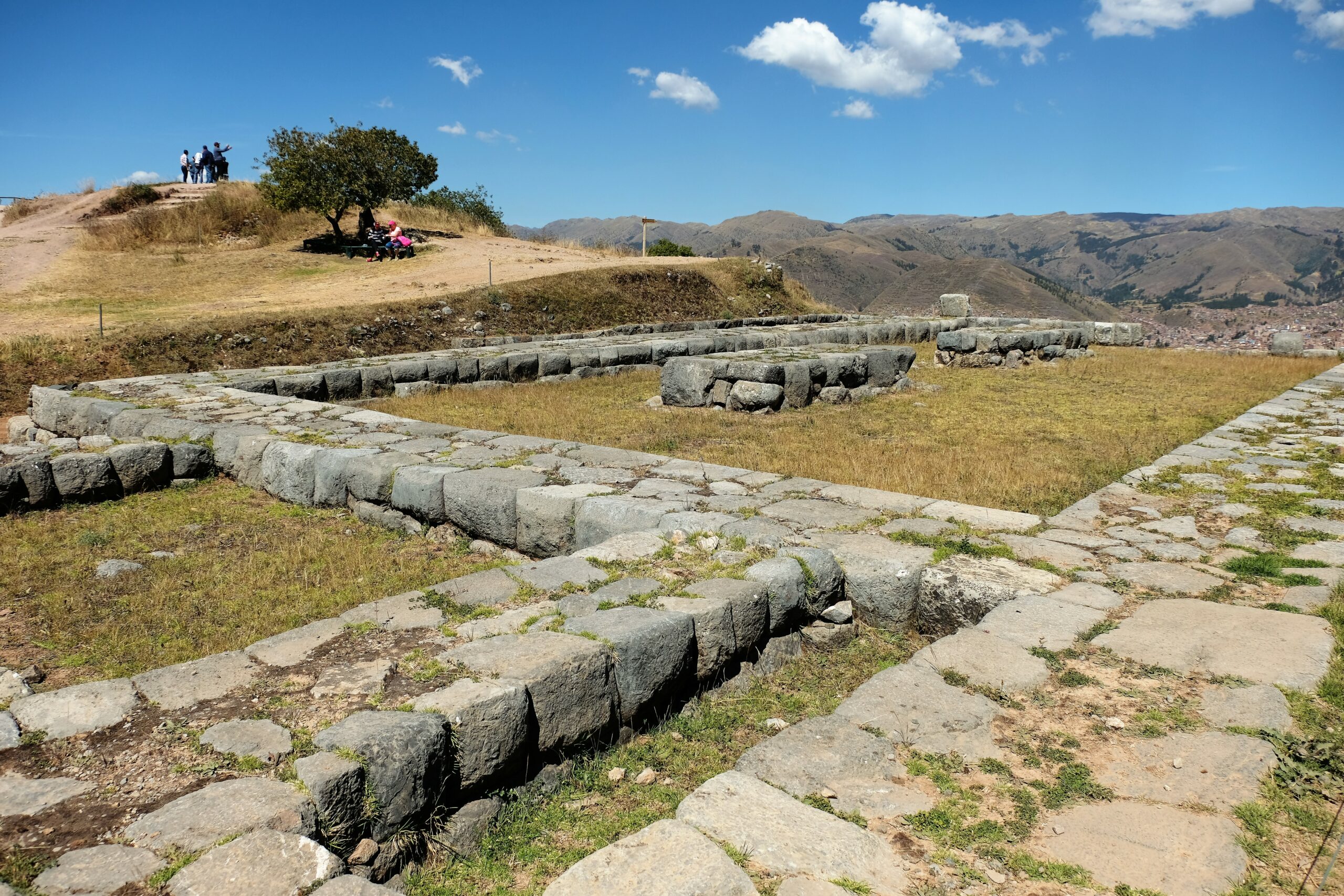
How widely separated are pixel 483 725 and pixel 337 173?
79.0ft

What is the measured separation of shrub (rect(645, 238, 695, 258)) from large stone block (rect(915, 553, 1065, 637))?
28.0 meters

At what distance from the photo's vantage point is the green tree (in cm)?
2281

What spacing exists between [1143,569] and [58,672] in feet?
17.1

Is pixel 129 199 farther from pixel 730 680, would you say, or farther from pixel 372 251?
pixel 730 680

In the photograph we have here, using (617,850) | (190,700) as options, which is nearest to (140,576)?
(190,700)

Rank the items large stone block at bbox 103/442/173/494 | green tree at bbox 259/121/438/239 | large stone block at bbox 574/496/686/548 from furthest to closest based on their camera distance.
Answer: green tree at bbox 259/121/438/239 → large stone block at bbox 103/442/173/494 → large stone block at bbox 574/496/686/548

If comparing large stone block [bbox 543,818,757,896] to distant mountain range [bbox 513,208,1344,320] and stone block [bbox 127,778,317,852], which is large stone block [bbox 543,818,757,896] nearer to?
stone block [bbox 127,778,317,852]

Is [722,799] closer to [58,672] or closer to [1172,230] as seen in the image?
[58,672]

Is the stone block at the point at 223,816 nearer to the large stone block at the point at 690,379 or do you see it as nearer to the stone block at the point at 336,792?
the stone block at the point at 336,792

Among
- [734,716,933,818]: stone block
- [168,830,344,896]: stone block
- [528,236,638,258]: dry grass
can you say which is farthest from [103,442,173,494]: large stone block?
[528,236,638,258]: dry grass

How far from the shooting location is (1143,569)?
13.7ft

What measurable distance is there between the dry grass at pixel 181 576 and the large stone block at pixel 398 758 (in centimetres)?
169

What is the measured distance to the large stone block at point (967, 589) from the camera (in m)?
3.83

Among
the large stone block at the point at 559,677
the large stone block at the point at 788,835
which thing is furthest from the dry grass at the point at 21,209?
the large stone block at the point at 788,835
